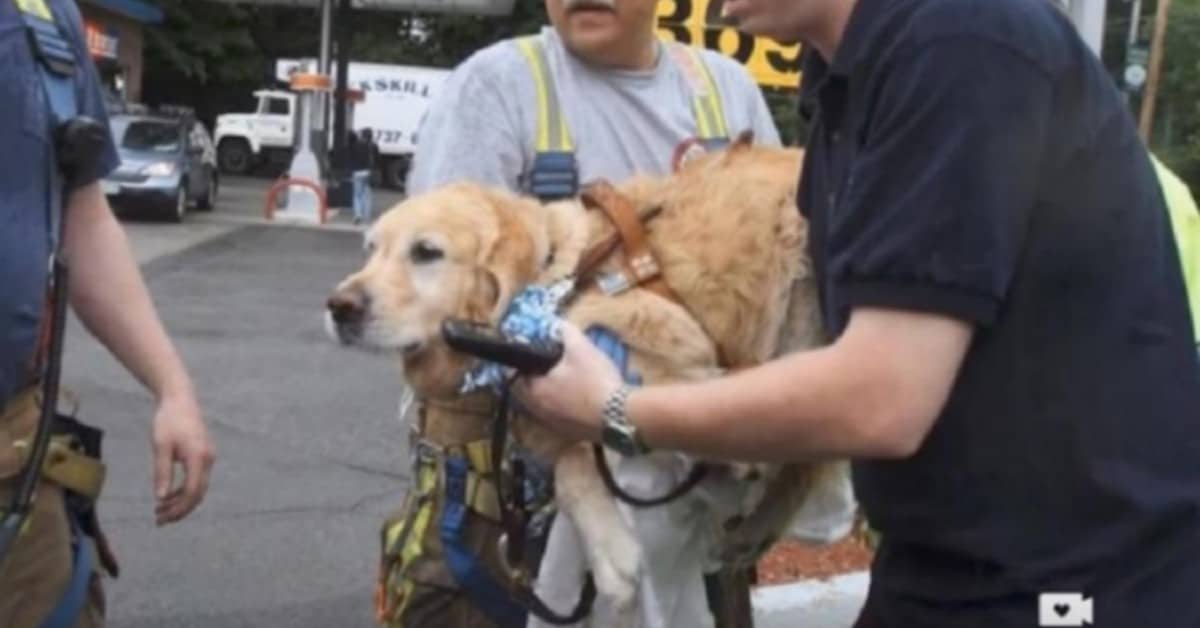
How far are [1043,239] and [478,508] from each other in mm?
1492

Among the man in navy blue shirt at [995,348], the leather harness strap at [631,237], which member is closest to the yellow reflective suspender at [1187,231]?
the man in navy blue shirt at [995,348]

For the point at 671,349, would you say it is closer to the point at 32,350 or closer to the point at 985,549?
the point at 985,549

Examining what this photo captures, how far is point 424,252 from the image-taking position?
2.99m

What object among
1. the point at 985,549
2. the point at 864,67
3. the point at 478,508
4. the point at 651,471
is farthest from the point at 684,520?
the point at 864,67

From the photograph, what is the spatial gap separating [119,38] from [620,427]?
137ft

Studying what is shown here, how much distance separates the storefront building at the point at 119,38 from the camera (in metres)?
39.2

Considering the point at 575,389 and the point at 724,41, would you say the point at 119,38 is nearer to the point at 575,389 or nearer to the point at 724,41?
the point at 724,41

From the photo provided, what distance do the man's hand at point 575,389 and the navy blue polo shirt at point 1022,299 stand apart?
0.31 metres

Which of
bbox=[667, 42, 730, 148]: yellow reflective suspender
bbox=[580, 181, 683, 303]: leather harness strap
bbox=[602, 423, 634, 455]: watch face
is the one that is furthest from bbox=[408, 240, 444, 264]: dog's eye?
bbox=[602, 423, 634, 455]: watch face

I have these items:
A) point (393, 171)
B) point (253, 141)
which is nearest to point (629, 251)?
point (393, 171)

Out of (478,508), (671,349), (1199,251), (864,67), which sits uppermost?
(864,67)

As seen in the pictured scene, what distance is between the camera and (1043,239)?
193 cm

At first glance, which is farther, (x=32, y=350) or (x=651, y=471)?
(x=32, y=350)

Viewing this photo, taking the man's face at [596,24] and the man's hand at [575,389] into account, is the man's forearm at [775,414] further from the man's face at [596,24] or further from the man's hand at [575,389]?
the man's face at [596,24]
